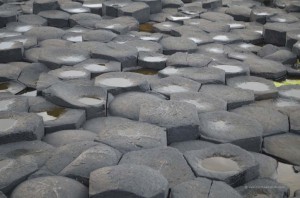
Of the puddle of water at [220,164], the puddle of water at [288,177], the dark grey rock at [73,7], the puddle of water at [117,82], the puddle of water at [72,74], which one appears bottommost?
the puddle of water at [288,177]

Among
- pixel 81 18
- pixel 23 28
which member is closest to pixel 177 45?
pixel 81 18

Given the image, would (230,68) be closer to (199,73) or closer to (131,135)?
(199,73)

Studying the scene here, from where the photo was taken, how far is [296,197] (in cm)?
138

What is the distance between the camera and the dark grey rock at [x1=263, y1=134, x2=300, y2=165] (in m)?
1.62

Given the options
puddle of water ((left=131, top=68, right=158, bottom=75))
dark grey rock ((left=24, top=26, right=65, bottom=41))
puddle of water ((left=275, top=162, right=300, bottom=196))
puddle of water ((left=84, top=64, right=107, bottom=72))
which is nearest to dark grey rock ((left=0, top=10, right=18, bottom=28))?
dark grey rock ((left=24, top=26, right=65, bottom=41))

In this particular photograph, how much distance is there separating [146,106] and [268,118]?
54 cm

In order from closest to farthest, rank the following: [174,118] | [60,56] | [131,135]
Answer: [131,135] → [174,118] → [60,56]

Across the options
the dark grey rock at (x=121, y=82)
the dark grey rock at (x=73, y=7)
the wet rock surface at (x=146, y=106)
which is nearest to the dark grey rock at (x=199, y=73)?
the wet rock surface at (x=146, y=106)

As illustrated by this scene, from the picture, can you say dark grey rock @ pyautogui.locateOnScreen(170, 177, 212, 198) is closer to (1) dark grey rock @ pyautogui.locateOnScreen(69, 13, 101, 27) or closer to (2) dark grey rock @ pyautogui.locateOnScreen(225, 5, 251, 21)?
(1) dark grey rock @ pyautogui.locateOnScreen(69, 13, 101, 27)

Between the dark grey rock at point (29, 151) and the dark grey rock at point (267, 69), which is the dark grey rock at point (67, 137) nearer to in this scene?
the dark grey rock at point (29, 151)

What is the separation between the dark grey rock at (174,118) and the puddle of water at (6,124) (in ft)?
1.67

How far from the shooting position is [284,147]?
5.53 ft

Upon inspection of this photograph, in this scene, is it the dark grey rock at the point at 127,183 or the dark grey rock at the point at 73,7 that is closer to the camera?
the dark grey rock at the point at 127,183

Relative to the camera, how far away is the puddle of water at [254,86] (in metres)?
2.16
